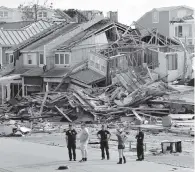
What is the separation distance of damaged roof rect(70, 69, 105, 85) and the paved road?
18634 millimetres

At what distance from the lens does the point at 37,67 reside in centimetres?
5166

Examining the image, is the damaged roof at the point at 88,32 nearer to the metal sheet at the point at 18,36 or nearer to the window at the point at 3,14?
the metal sheet at the point at 18,36

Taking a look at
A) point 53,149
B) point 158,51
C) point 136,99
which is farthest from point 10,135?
point 158,51

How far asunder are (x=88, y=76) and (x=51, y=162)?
24239 millimetres

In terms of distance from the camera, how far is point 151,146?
2656cm

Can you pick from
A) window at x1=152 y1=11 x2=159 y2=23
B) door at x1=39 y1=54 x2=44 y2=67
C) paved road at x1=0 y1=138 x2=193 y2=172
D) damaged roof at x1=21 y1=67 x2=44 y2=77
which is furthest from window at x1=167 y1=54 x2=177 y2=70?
window at x1=152 y1=11 x2=159 y2=23

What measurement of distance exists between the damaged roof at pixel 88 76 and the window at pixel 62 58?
6.78ft

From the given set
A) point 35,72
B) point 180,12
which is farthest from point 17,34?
point 180,12

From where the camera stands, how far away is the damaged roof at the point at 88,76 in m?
45.3

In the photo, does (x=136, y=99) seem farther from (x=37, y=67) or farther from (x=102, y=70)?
Answer: (x=37, y=67)

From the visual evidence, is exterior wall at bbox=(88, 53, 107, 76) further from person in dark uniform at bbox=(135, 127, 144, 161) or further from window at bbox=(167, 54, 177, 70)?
person in dark uniform at bbox=(135, 127, 144, 161)

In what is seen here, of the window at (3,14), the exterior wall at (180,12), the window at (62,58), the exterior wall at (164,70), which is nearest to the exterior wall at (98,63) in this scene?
the window at (62,58)

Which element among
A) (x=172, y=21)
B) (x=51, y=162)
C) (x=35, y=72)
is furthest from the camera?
(x=172, y=21)

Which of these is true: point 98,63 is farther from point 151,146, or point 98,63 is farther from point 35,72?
point 151,146
